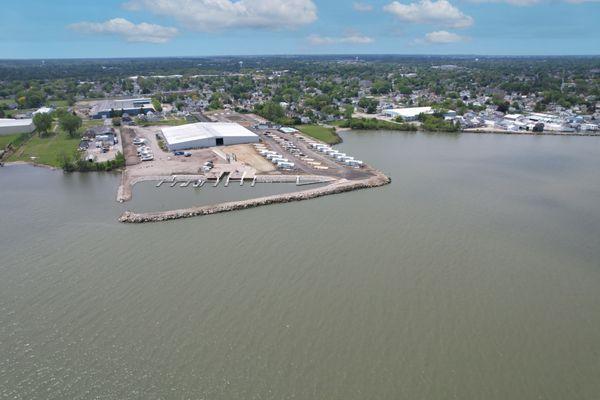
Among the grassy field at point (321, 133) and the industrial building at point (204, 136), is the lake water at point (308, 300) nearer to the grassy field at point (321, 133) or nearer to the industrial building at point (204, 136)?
the industrial building at point (204, 136)

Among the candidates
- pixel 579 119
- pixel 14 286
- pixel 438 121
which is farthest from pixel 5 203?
pixel 579 119

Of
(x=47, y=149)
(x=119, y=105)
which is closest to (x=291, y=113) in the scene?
(x=119, y=105)

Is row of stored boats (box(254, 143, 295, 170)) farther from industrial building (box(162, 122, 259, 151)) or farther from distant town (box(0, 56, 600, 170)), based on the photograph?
distant town (box(0, 56, 600, 170))

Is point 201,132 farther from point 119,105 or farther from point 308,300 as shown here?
point 119,105

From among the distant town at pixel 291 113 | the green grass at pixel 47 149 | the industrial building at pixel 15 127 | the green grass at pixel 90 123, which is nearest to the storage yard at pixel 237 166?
the distant town at pixel 291 113

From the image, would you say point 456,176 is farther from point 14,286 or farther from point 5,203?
point 5,203

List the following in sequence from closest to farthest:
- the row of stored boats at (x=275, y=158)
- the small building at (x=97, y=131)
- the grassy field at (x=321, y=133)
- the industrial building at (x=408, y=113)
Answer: the row of stored boats at (x=275, y=158), the grassy field at (x=321, y=133), the small building at (x=97, y=131), the industrial building at (x=408, y=113)
